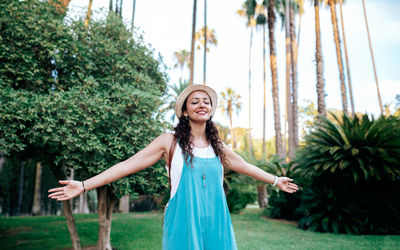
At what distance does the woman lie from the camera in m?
2.29

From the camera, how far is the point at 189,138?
2.58 meters

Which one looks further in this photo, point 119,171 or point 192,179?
point 119,171

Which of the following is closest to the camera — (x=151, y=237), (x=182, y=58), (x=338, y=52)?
(x=151, y=237)

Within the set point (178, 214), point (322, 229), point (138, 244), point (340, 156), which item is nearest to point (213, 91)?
point (178, 214)

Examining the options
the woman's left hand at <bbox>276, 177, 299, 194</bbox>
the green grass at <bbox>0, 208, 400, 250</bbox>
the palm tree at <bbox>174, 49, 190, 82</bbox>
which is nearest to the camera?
the woman's left hand at <bbox>276, 177, 299, 194</bbox>

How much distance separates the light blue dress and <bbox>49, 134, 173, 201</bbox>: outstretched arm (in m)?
0.30

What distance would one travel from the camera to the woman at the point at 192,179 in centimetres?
229

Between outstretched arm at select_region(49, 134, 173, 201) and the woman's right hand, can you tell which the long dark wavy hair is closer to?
outstretched arm at select_region(49, 134, 173, 201)

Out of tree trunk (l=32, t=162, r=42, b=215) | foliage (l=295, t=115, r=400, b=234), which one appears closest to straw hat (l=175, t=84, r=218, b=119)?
foliage (l=295, t=115, r=400, b=234)

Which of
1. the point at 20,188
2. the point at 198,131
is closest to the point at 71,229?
the point at 198,131

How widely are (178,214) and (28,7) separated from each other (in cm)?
561

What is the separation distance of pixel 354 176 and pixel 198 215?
7.54m

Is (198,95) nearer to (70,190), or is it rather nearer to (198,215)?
(198,215)

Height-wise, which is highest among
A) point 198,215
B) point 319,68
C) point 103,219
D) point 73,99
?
point 319,68
